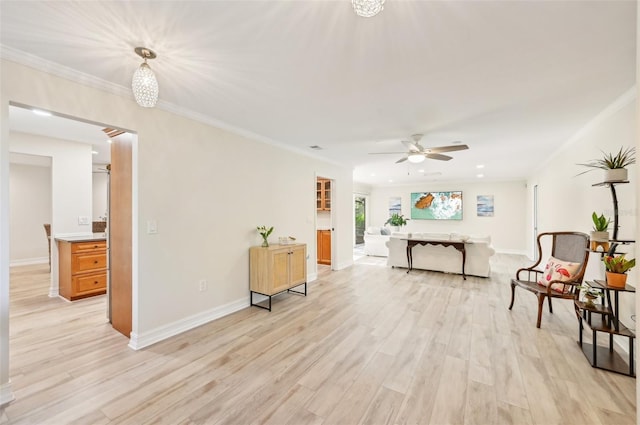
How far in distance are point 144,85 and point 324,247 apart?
5274 millimetres

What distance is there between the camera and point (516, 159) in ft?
18.8

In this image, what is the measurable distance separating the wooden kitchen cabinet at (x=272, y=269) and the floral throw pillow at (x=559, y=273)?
3252 millimetres

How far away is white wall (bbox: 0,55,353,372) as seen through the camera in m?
2.23

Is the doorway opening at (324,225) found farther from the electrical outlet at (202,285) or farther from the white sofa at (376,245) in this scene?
the electrical outlet at (202,285)

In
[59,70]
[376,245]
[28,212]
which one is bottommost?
[376,245]

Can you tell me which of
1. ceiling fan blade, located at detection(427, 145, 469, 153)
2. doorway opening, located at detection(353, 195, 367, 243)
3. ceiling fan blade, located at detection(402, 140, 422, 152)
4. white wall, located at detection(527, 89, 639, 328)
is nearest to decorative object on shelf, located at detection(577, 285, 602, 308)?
white wall, located at detection(527, 89, 639, 328)

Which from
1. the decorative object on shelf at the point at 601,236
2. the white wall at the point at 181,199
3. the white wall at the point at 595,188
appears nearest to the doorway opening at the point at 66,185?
the white wall at the point at 181,199

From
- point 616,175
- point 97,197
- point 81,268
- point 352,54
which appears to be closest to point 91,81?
point 352,54

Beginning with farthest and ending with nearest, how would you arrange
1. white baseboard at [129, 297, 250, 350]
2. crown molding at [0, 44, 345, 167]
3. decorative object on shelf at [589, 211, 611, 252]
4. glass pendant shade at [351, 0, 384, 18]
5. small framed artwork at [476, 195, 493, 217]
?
small framed artwork at [476, 195, 493, 217]
white baseboard at [129, 297, 250, 350]
decorative object on shelf at [589, 211, 611, 252]
crown molding at [0, 44, 345, 167]
glass pendant shade at [351, 0, 384, 18]

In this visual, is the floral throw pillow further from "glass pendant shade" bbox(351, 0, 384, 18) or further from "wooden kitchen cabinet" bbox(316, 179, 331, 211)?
"wooden kitchen cabinet" bbox(316, 179, 331, 211)

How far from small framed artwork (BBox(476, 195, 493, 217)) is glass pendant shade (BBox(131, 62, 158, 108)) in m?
9.79

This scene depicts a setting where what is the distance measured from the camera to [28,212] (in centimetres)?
655

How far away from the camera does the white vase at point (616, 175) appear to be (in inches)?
91.3

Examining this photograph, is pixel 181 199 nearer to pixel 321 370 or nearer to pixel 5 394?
pixel 5 394
